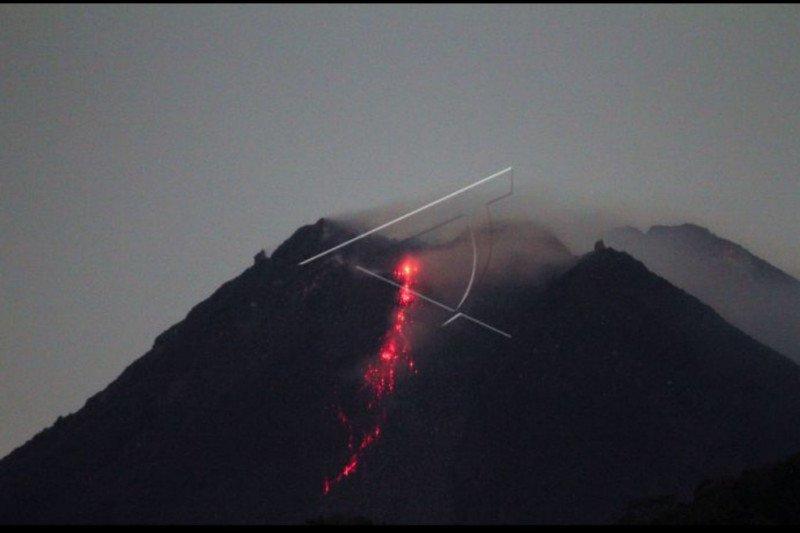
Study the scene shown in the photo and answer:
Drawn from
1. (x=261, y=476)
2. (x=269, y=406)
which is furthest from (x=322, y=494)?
(x=269, y=406)

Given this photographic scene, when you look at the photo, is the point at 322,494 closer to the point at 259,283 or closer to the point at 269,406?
the point at 269,406

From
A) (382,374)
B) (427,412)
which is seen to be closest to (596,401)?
(427,412)

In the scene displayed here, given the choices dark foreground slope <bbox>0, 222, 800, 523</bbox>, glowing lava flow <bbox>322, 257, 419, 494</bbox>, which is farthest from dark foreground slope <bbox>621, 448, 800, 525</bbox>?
glowing lava flow <bbox>322, 257, 419, 494</bbox>
